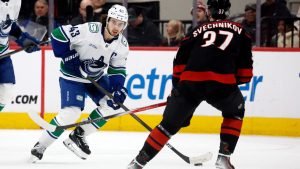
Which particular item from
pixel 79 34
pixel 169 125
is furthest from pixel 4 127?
pixel 169 125

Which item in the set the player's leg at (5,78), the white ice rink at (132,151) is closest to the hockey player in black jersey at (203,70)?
→ the white ice rink at (132,151)

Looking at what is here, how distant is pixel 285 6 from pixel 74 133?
10.0 ft

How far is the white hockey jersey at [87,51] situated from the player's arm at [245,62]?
48.2 inches

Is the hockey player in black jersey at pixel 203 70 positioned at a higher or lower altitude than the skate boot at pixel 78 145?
higher

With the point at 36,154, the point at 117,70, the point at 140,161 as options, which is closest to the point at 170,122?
the point at 140,161

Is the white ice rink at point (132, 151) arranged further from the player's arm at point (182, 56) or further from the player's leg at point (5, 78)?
the player's arm at point (182, 56)

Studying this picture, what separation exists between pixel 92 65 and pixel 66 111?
38 centimetres

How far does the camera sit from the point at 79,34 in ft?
20.9

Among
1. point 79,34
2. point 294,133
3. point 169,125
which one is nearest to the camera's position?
point 169,125

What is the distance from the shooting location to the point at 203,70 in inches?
211

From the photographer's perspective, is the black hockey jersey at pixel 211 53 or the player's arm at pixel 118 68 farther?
the player's arm at pixel 118 68

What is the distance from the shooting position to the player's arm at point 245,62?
5.45 meters

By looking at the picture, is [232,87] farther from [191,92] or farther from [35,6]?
[35,6]

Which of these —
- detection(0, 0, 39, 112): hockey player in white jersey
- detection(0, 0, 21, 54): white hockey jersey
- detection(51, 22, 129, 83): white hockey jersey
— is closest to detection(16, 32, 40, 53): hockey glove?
detection(0, 0, 39, 112): hockey player in white jersey
